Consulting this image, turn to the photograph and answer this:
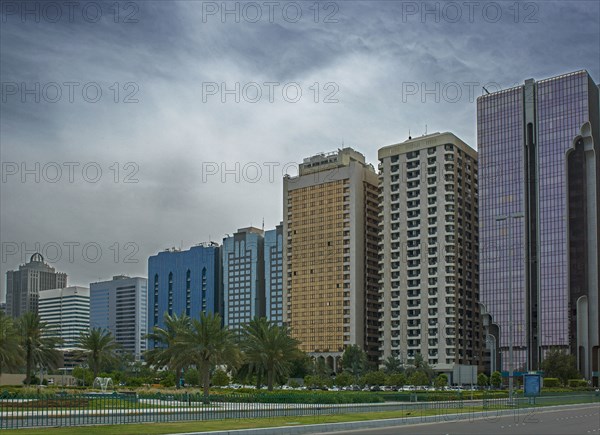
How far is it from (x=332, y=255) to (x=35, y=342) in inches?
3493

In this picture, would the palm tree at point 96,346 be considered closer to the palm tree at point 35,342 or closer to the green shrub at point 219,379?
the palm tree at point 35,342

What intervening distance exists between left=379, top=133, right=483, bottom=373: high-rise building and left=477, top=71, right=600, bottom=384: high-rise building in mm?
6135

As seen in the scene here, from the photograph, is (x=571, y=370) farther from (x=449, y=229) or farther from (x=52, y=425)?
(x=52, y=425)

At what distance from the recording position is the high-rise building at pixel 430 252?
136250 millimetres

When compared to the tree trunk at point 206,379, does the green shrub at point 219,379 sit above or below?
below

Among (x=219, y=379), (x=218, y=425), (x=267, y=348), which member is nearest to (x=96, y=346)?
(x=219, y=379)

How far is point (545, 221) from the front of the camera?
131125 mm

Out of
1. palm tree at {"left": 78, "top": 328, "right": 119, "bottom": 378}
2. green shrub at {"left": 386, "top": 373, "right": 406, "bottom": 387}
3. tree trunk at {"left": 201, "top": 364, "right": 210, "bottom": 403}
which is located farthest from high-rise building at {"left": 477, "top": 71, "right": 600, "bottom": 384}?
tree trunk at {"left": 201, "top": 364, "right": 210, "bottom": 403}

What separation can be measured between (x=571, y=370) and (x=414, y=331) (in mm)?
32604

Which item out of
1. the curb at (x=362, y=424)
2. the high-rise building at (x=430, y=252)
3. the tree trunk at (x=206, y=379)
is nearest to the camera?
the curb at (x=362, y=424)

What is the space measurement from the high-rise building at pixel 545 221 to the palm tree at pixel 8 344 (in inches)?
3252

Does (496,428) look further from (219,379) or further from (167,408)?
(219,379)

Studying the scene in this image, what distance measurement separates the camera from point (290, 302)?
160875 mm

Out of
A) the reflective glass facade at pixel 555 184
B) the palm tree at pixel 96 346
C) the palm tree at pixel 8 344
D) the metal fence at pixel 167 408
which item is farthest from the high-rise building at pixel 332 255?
the metal fence at pixel 167 408
